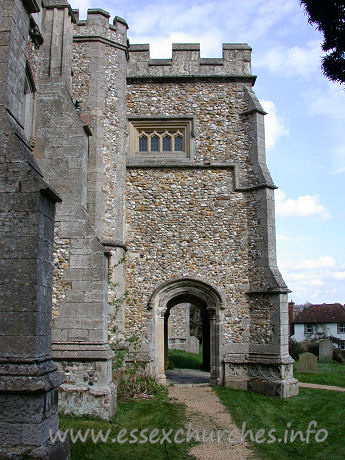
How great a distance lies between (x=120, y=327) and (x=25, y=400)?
6.66m

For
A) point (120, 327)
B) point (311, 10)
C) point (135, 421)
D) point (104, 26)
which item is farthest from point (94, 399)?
point (104, 26)

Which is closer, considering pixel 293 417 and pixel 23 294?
pixel 23 294

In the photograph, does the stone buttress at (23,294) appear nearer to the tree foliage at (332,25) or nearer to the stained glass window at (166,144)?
the tree foliage at (332,25)

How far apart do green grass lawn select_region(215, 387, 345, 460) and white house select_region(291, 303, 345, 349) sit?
2215cm

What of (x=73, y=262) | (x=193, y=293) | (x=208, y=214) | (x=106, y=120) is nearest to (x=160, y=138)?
(x=106, y=120)

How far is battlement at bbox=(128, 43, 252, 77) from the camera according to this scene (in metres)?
13.1

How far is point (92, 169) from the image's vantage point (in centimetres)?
1097

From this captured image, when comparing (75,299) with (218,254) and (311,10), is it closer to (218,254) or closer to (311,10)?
(218,254)

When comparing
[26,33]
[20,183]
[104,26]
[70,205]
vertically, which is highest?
[104,26]

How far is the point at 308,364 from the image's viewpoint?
50.9 ft

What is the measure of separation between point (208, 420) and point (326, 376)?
7771mm

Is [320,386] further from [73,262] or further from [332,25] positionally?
[332,25]

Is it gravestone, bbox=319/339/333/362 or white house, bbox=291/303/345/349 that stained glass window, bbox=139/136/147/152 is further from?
white house, bbox=291/303/345/349

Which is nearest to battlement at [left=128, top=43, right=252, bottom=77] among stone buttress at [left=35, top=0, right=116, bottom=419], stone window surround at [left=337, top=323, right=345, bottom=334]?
stone buttress at [left=35, top=0, right=116, bottom=419]
